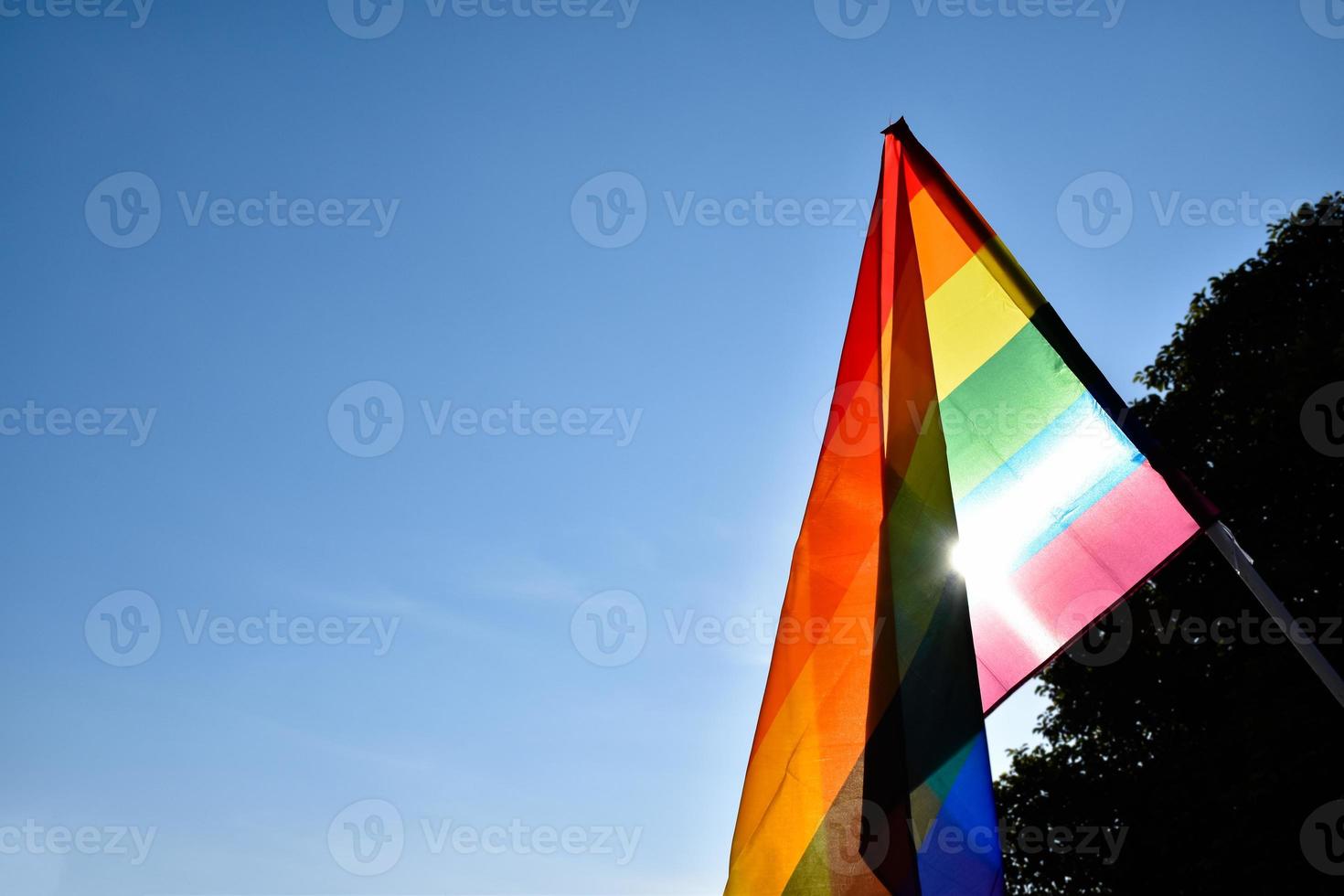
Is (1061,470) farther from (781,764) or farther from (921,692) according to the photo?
(781,764)

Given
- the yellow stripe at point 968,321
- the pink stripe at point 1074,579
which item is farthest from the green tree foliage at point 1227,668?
→ the yellow stripe at point 968,321

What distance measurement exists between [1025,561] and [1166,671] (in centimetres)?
1276

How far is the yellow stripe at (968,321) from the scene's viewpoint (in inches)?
290

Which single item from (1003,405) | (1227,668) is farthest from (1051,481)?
(1227,668)

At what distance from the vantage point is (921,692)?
5.48m

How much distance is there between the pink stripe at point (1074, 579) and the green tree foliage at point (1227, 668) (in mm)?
9996

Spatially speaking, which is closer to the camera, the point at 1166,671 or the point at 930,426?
the point at 930,426

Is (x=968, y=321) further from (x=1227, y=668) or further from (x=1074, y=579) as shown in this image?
(x=1227, y=668)

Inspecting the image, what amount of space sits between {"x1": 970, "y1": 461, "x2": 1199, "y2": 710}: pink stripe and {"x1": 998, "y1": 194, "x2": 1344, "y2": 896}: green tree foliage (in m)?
10.00

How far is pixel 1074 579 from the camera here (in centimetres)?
683

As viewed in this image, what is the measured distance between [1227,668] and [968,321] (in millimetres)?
12465

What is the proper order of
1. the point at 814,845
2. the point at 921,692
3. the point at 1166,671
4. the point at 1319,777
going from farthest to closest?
the point at 1166,671 < the point at 1319,777 < the point at 814,845 < the point at 921,692

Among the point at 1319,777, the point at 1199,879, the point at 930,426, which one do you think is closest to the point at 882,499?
the point at 930,426

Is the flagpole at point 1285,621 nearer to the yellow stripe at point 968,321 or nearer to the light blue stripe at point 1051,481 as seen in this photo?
the light blue stripe at point 1051,481
